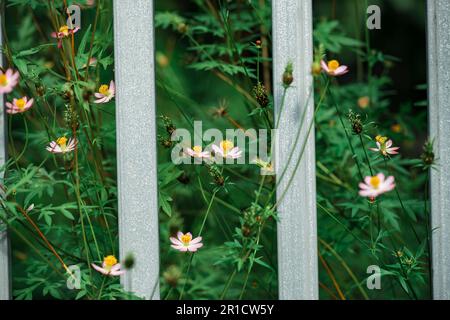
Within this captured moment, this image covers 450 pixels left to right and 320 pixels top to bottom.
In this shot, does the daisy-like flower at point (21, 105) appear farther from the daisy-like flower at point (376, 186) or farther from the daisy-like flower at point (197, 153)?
the daisy-like flower at point (376, 186)

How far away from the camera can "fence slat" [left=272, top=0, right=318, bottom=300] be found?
1.26 m

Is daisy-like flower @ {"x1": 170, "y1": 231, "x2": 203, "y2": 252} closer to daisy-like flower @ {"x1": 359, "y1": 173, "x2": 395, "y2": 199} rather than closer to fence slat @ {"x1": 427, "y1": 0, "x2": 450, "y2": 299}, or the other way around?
daisy-like flower @ {"x1": 359, "y1": 173, "x2": 395, "y2": 199}

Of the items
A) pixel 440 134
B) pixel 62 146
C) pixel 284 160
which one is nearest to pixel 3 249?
pixel 62 146

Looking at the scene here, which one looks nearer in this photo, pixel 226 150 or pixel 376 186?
pixel 376 186

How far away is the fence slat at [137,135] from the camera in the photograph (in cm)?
128

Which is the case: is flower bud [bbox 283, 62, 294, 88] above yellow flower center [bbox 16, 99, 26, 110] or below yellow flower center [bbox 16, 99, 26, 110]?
above

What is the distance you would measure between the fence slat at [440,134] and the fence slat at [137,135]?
1.79 feet

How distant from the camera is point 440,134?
1.29 meters

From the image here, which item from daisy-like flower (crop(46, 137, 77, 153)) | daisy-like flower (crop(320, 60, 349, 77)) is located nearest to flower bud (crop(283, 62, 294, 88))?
daisy-like flower (crop(320, 60, 349, 77))

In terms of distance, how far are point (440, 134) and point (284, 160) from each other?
31cm

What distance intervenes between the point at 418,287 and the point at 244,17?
967 millimetres

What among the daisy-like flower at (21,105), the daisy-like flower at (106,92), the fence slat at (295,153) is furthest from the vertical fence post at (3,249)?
the fence slat at (295,153)

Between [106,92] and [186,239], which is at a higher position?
→ [106,92]

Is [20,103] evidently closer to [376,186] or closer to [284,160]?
[284,160]
